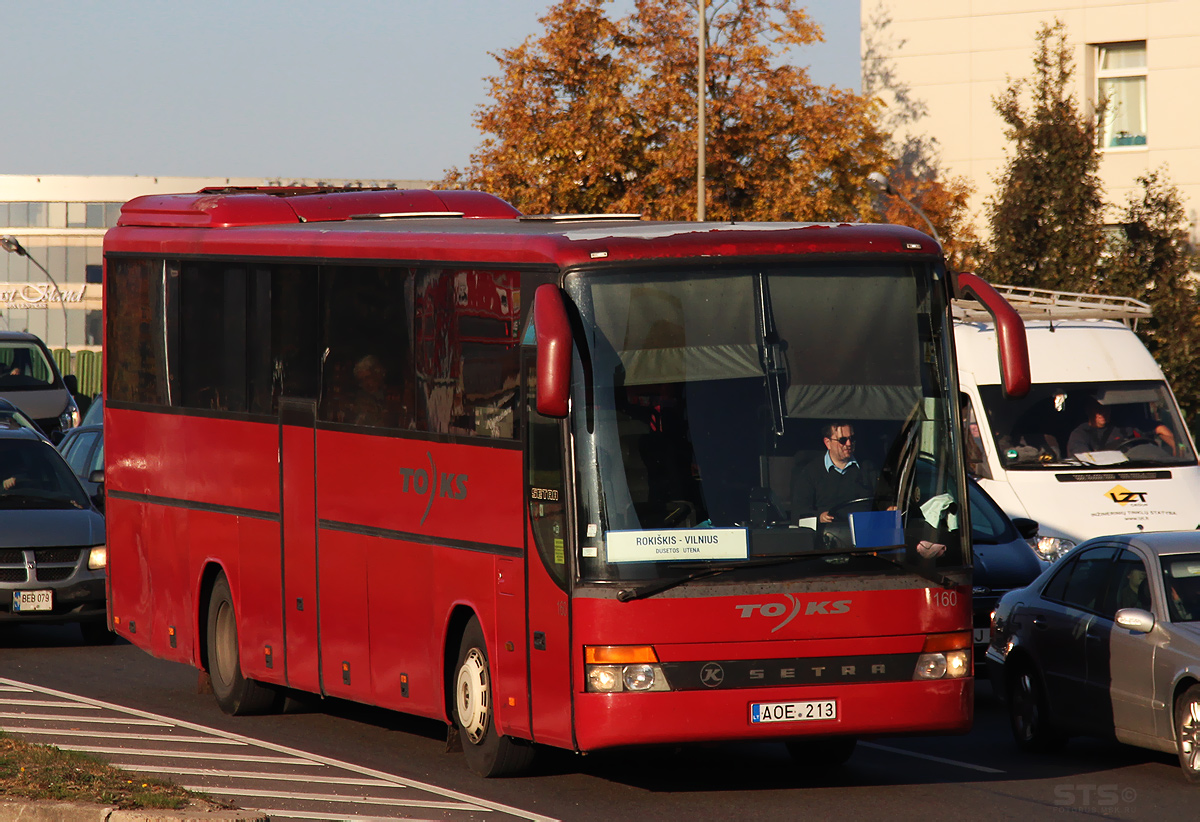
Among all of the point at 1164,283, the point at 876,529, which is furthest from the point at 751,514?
the point at 1164,283

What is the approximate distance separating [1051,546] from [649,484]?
8295 mm

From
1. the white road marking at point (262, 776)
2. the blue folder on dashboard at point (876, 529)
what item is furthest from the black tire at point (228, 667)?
the blue folder on dashboard at point (876, 529)

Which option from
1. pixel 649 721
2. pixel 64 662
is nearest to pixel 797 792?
pixel 649 721

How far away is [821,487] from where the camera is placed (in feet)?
31.1

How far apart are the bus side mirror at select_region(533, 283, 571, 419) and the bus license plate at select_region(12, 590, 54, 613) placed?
30.0 ft

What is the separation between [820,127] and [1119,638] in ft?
101

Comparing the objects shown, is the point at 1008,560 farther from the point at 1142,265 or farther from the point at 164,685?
the point at 1142,265

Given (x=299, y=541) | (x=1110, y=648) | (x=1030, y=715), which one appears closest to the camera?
(x=1110, y=648)

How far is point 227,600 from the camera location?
13578 mm

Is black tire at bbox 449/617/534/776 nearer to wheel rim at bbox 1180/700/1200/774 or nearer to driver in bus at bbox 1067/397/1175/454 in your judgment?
wheel rim at bbox 1180/700/1200/774

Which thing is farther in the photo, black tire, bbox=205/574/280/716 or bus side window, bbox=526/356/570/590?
black tire, bbox=205/574/280/716

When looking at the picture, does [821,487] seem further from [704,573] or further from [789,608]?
[704,573]

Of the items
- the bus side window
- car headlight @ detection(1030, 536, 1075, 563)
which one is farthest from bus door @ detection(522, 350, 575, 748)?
car headlight @ detection(1030, 536, 1075, 563)

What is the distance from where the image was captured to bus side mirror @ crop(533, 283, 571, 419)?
891 cm
